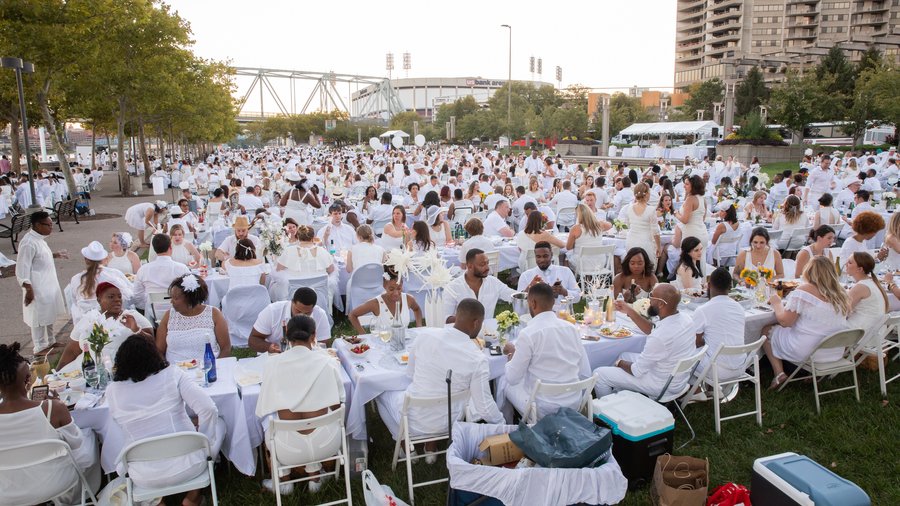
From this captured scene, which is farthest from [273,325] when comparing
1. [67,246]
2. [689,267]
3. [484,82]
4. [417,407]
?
[484,82]

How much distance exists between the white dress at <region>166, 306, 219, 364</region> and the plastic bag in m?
2.80

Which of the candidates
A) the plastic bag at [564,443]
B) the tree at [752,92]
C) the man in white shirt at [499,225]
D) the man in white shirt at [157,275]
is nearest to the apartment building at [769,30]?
the tree at [752,92]

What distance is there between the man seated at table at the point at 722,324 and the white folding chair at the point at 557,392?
1329 mm

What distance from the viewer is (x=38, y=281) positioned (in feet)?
22.4

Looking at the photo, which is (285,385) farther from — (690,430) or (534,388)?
(690,430)

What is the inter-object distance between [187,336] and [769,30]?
11142 centimetres

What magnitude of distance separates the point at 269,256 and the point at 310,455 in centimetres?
462

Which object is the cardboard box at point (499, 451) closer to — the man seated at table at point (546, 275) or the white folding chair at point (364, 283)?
the man seated at table at point (546, 275)

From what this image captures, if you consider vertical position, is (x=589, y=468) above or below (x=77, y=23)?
below

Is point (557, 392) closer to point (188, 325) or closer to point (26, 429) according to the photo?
point (188, 325)

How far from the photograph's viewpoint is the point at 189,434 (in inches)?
137

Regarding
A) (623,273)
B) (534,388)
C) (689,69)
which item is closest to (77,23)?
(623,273)

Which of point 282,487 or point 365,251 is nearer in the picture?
point 282,487

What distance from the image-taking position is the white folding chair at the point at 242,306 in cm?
655
